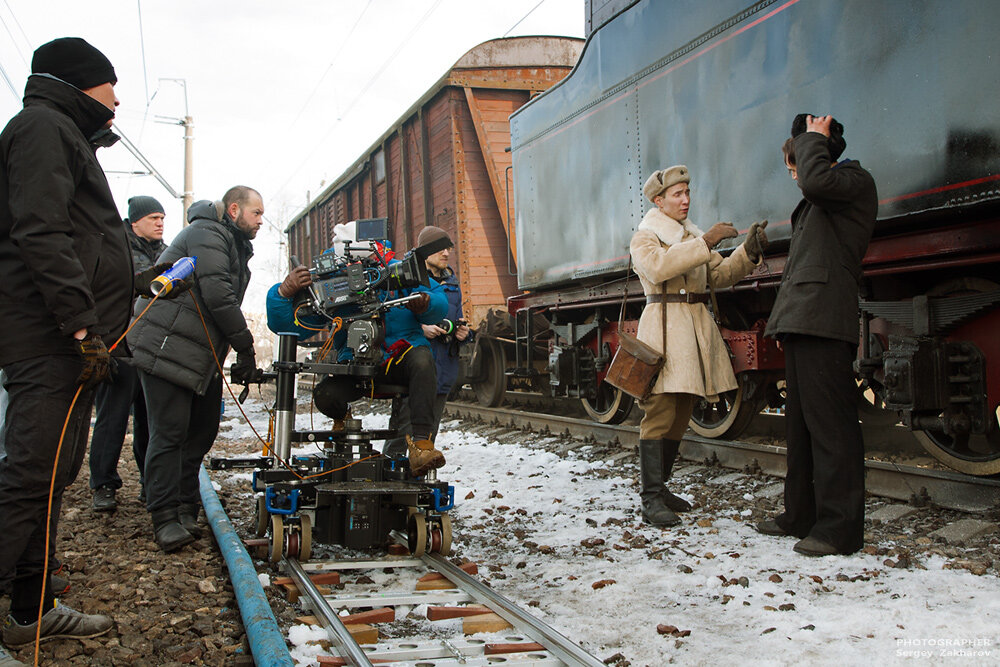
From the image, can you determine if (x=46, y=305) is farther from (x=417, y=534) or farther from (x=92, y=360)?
(x=417, y=534)

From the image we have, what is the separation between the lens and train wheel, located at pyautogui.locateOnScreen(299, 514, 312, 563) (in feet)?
11.6

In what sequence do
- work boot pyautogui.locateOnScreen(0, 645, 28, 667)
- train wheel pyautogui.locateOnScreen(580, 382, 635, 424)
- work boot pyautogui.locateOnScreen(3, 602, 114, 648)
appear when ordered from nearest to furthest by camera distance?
work boot pyautogui.locateOnScreen(0, 645, 28, 667) → work boot pyautogui.locateOnScreen(3, 602, 114, 648) → train wheel pyautogui.locateOnScreen(580, 382, 635, 424)

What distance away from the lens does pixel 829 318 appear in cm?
349

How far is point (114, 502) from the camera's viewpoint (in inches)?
186

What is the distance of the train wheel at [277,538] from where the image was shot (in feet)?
11.5

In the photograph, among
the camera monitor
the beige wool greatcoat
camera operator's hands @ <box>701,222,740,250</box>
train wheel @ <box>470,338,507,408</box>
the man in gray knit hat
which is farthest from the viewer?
train wheel @ <box>470,338,507,408</box>

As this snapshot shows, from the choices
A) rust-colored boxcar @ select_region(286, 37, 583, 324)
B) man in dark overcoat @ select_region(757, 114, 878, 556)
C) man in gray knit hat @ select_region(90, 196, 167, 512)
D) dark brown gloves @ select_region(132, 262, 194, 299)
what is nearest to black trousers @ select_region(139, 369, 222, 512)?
dark brown gloves @ select_region(132, 262, 194, 299)

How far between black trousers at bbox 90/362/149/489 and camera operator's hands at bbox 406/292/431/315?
2.01 m

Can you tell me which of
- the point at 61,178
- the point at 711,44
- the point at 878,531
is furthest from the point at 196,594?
the point at 711,44

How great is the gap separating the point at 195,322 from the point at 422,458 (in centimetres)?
137

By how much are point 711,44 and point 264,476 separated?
3956 mm

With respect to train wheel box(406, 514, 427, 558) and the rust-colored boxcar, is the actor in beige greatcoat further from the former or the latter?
the rust-colored boxcar

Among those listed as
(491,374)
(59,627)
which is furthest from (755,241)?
(491,374)

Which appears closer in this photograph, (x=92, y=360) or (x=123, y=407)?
(x=92, y=360)
